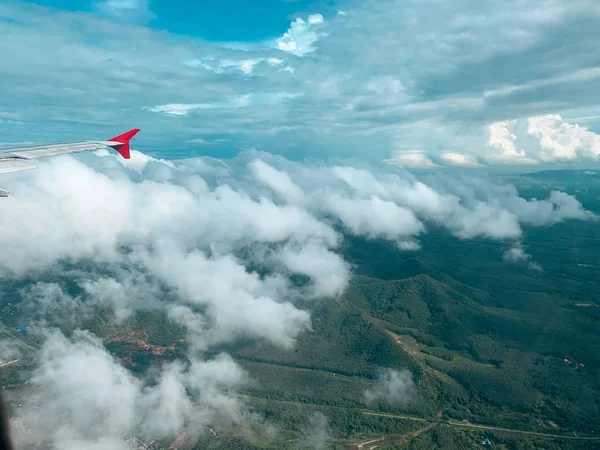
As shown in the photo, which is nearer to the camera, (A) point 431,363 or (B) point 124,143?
(B) point 124,143

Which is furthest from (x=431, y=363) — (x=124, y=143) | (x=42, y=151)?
(x=42, y=151)

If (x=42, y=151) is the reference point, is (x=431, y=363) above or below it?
below

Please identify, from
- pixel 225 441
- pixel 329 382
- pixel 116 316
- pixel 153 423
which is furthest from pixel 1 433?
pixel 116 316

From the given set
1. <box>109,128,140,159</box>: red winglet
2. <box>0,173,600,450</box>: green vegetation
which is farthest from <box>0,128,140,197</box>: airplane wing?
<box>0,173,600,450</box>: green vegetation

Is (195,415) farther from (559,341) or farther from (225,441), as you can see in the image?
(559,341)

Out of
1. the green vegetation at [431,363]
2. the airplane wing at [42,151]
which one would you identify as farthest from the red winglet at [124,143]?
the green vegetation at [431,363]

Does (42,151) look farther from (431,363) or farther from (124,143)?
(431,363)

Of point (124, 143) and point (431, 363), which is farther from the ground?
point (124, 143)

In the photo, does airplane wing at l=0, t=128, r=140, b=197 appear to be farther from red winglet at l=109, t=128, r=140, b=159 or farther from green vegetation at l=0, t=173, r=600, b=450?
green vegetation at l=0, t=173, r=600, b=450
